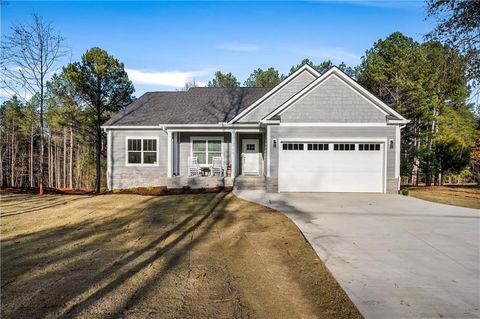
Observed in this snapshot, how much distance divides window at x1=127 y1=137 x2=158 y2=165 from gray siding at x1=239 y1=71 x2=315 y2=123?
555 centimetres

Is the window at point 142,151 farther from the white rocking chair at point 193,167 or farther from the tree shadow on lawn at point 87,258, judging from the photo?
the tree shadow on lawn at point 87,258

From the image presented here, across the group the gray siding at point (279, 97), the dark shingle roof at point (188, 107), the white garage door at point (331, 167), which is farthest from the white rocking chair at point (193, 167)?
the white garage door at point (331, 167)

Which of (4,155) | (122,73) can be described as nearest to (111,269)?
(122,73)

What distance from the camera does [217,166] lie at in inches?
667

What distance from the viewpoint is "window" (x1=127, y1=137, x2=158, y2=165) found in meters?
17.3

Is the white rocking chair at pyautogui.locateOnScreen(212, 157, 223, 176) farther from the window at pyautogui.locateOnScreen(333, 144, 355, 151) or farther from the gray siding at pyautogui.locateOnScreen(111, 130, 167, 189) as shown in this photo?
the window at pyautogui.locateOnScreen(333, 144, 355, 151)

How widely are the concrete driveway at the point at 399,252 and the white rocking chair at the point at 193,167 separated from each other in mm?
6657

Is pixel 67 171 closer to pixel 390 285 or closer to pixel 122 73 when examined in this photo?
pixel 122 73

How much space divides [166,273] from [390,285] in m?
3.30

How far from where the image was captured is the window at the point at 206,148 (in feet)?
57.0

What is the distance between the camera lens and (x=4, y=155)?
3656cm

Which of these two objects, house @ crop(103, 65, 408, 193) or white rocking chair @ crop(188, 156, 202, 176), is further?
white rocking chair @ crop(188, 156, 202, 176)

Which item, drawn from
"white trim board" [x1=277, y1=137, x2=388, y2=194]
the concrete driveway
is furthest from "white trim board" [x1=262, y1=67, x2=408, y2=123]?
the concrete driveway

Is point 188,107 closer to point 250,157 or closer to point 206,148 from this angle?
point 206,148
